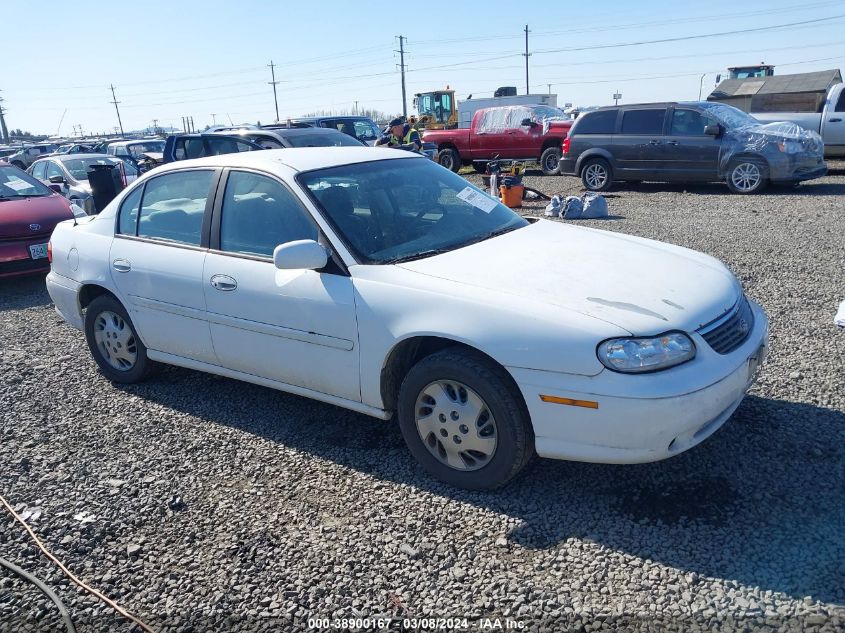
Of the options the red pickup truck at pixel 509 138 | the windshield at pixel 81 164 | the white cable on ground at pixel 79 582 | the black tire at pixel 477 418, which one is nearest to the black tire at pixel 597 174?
the red pickup truck at pixel 509 138

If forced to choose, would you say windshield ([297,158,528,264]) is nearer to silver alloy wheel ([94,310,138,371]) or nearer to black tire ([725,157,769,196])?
silver alloy wheel ([94,310,138,371])

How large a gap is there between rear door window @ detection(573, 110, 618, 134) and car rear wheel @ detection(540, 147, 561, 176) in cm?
346

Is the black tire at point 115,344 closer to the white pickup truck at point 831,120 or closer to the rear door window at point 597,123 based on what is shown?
the rear door window at point 597,123

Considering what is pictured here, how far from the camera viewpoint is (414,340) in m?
3.39

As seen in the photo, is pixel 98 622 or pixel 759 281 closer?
pixel 98 622

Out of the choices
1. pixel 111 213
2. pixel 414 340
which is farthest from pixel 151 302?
pixel 414 340

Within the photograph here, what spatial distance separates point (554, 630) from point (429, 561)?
621mm

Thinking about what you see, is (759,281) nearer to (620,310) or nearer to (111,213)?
(620,310)

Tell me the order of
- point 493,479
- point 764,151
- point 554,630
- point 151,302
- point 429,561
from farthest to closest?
point 764,151, point 151,302, point 493,479, point 429,561, point 554,630

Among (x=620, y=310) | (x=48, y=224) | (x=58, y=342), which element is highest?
(x=620, y=310)

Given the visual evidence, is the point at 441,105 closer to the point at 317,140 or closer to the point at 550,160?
the point at 550,160

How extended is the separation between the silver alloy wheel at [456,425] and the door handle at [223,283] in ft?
4.39

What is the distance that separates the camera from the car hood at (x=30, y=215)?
8008 mm

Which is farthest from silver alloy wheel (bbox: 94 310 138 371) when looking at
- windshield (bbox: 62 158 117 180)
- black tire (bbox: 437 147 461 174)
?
black tire (bbox: 437 147 461 174)
